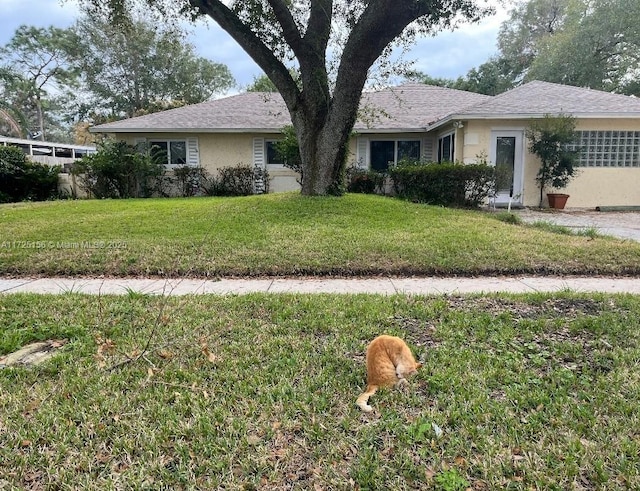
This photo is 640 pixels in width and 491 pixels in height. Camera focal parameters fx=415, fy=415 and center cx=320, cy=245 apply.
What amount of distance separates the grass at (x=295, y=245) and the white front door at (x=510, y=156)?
502cm

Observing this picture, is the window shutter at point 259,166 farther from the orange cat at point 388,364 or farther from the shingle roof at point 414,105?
the orange cat at point 388,364

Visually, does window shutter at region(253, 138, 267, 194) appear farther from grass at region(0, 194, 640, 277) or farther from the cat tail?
the cat tail

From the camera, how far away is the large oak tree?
8984 mm

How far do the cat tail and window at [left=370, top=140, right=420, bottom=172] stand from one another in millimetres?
13821

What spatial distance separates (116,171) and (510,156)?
1282 cm

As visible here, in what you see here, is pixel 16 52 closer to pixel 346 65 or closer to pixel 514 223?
pixel 346 65

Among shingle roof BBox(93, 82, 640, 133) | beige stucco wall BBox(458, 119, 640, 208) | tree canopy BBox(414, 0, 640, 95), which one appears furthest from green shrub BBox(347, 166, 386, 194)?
tree canopy BBox(414, 0, 640, 95)

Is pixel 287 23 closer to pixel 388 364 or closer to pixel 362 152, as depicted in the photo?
pixel 362 152

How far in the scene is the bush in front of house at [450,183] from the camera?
10.6 meters

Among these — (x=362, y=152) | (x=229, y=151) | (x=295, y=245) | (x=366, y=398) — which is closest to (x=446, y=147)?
(x=362, y=152)

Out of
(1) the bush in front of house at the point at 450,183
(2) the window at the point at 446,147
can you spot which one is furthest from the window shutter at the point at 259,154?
(2) the window at the point at 446,147

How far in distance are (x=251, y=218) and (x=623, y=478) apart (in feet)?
23.2

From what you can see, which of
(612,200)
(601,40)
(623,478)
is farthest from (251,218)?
(601,40)

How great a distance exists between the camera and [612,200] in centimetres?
1320
